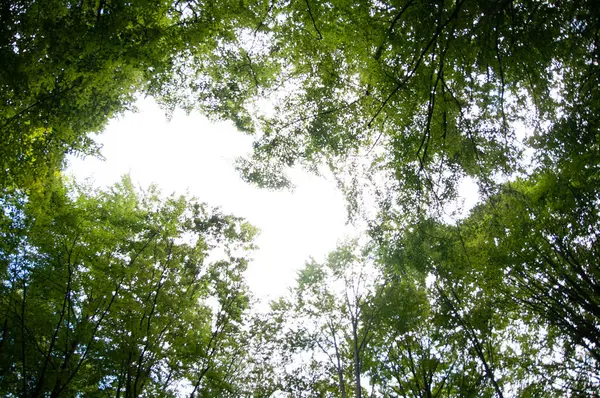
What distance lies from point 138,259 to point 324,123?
5.53 metres

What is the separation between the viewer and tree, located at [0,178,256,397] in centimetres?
591

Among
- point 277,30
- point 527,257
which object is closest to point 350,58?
point 277,30

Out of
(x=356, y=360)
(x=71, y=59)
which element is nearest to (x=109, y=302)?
(x=71, y=59)

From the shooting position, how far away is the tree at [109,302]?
19.4 ft

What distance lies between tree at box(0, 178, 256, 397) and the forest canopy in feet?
0.18

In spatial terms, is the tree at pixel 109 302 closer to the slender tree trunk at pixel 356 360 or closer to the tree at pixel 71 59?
the tree at pixel 71 59

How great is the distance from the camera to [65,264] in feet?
20.4

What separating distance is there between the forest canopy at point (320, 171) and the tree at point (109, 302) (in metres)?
0.06

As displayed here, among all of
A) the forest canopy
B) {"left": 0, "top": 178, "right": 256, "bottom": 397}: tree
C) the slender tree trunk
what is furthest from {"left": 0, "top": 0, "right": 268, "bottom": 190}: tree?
the slender tree trunk

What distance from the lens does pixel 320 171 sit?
6.30 m

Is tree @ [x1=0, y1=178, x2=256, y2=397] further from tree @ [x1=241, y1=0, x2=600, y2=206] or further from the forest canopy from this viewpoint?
tree @ [x1=241, y1=0, x2=600, y2=206]

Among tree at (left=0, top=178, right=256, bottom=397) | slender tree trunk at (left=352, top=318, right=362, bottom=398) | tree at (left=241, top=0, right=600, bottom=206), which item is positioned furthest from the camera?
slender tree trunk at (left=352, top=318, right=362, bottom=398)

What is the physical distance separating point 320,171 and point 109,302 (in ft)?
16.4

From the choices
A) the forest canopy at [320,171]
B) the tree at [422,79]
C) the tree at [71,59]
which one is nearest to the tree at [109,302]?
the forest canopy at [320,171]
